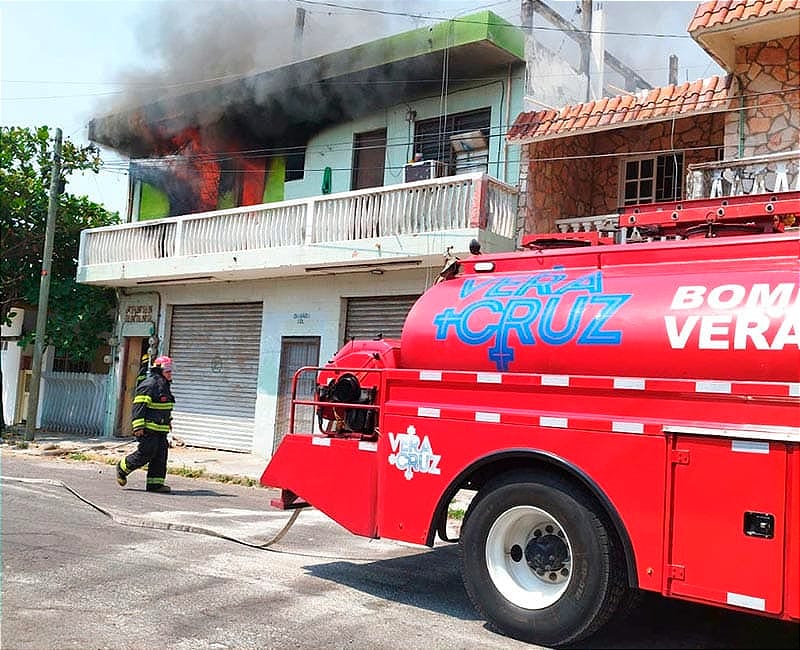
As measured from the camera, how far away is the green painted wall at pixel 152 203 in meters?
20.5

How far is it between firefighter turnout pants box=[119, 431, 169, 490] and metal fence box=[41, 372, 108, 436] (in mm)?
9958

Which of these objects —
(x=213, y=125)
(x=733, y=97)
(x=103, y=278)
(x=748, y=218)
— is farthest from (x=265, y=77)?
(x=748, y=218)

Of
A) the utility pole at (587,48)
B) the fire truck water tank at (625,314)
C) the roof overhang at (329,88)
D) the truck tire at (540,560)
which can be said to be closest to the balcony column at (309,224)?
the roof overhang at (329,88)

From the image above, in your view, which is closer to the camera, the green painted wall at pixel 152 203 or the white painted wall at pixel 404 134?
the white painted wall at pixel 404 134

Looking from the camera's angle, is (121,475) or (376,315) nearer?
(121,475)

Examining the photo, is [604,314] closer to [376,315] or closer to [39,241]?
[376,315]

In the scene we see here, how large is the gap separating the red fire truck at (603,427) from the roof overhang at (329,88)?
9.16 meters

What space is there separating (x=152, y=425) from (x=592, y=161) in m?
9.44

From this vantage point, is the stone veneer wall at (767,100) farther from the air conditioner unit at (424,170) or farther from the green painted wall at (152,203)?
the green painted wall at (152,203)

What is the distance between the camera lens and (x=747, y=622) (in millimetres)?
1934

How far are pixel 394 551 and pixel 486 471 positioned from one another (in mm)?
2587

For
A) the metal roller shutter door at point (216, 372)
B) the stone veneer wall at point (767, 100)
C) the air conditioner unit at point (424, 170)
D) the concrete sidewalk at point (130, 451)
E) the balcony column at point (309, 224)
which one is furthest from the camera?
the metal roller shutter door at point (216, 372)

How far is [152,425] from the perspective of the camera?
10.3 meters

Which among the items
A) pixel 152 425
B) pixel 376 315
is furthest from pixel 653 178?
pixel 152 425
